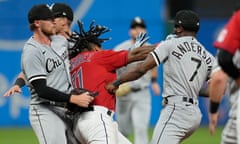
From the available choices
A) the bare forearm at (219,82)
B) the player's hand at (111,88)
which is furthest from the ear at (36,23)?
the bare forearm at (219,82)

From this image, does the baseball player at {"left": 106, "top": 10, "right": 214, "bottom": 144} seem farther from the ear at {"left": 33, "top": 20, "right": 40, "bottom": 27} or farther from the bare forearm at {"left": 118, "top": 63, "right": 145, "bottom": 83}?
the ear at {"left": 33, "top": 20, "right": 40, "bottom": 27}

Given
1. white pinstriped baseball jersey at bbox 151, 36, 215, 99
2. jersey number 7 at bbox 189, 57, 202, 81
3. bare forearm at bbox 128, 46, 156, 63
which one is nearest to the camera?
white pinstriped baseball jersey at bbox 151, 36, 215, 99

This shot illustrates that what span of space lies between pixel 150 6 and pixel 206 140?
4.40 m

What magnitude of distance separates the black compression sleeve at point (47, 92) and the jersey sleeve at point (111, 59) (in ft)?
1.81

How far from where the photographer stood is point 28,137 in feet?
48.1

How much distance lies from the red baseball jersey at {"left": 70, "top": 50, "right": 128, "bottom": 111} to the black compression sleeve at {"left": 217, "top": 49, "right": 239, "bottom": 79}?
1816mm

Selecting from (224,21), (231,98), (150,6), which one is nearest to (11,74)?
(150,6)

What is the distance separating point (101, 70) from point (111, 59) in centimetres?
15

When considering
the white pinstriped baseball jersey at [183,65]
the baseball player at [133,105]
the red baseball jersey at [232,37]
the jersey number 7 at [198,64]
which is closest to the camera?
the red baseball jersey at [232,37]

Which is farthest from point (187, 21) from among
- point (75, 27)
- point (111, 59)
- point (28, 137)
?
point (75, 27)

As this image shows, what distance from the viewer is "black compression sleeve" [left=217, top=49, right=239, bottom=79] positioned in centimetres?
628

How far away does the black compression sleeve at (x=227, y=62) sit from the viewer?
6.28 meters

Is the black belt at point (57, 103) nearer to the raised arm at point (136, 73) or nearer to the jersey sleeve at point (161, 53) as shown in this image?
the raised arm at point (136, 73)

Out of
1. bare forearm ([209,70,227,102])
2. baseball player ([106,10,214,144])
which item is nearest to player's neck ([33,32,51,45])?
baseball player ([106,10,214,144])
